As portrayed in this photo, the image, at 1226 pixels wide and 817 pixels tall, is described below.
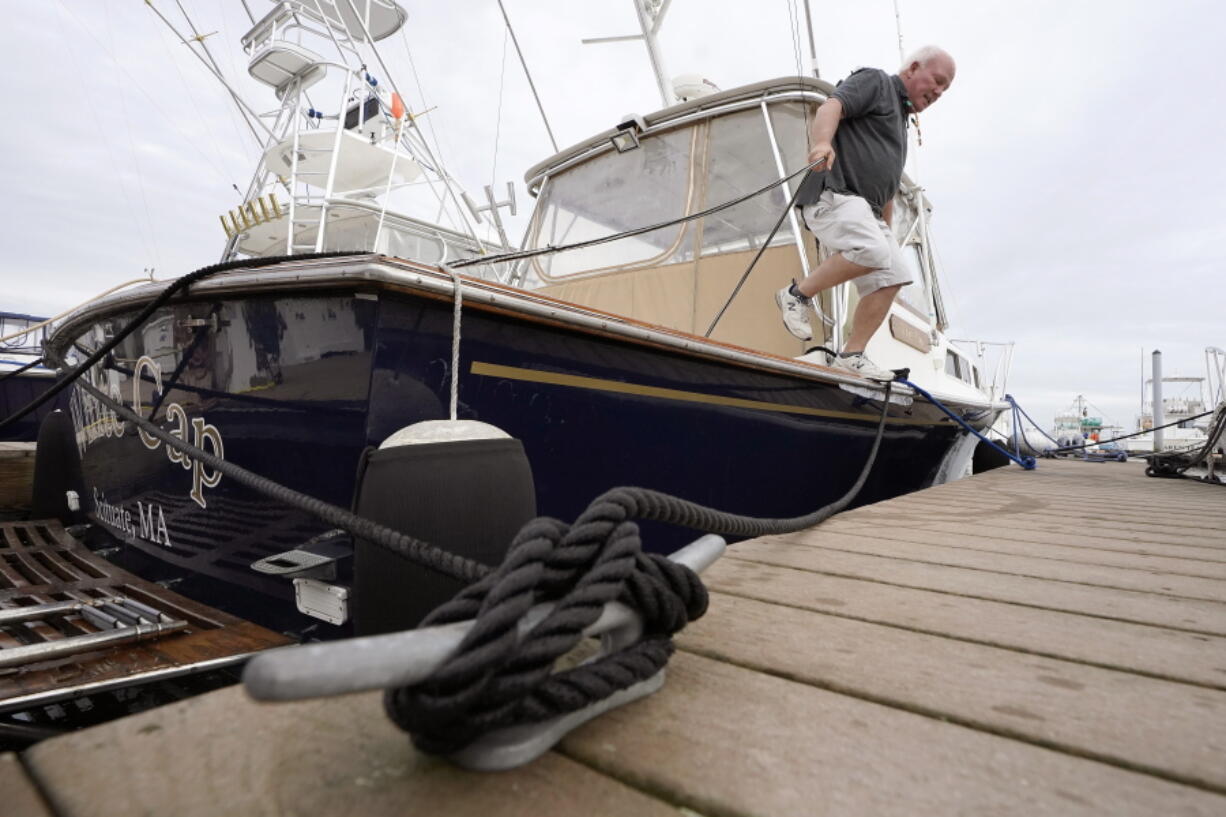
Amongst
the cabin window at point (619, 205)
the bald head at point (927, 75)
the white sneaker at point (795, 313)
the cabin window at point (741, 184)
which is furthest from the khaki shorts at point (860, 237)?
the cabin window at point (619, 205)

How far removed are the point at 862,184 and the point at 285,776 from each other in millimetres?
3101

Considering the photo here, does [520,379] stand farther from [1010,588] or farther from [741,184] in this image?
[741,184]

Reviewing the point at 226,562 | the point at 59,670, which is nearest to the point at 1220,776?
the point at 59,670

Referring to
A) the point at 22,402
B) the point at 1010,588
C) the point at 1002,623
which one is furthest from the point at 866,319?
the point at 22,402

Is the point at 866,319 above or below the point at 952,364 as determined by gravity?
below

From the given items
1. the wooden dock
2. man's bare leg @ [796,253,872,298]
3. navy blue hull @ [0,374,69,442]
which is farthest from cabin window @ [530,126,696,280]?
navy blue hull @ [0,374,69,442]

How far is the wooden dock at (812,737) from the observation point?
558mm

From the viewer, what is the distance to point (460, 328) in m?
1.48

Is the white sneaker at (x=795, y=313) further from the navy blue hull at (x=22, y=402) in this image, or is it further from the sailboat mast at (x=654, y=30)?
the navy blue hull at (x=22, y=402)

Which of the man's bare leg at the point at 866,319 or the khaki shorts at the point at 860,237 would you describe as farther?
the man's bare leg at the point at 866,319

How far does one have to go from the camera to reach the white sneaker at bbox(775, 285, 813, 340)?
2.96 meters

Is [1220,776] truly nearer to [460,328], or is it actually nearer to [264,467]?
[460,328]

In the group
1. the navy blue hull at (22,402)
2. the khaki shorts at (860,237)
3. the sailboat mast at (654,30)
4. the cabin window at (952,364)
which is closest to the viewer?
the khaki shorts at (860,237)

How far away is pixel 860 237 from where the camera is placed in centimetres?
276
